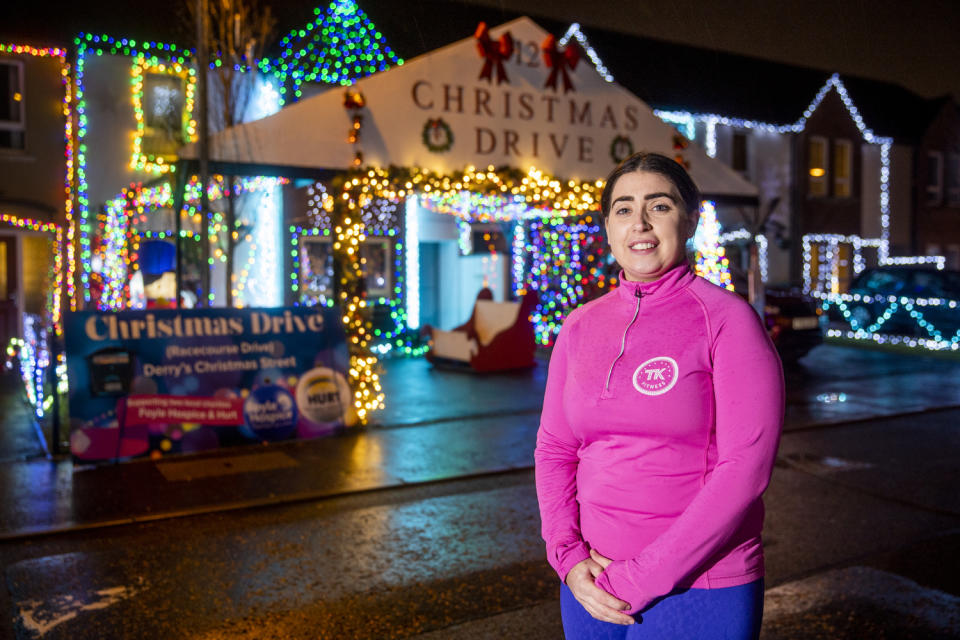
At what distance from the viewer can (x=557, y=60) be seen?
35.1 ft

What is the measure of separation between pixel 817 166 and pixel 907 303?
9491 mm

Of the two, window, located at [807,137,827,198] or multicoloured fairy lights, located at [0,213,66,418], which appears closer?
multicoloured fairy lights, located at [0,213,66,418]

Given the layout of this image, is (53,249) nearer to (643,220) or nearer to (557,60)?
(557,60)

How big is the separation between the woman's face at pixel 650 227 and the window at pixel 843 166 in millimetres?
28167

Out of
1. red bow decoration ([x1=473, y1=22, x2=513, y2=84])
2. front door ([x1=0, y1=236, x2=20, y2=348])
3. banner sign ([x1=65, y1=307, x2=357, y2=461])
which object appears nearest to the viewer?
banner sign ([x1=65, y1=307, x2=357, y2=461])

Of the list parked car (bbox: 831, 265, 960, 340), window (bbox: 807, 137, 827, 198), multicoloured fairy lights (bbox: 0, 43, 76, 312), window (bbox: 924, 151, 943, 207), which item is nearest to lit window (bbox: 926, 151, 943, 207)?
window (bbox: 924, 151, 943, 207)

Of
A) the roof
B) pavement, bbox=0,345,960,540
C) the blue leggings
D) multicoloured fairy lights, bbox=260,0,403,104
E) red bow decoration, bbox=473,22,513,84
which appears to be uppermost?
multicoloured fairy lights, bbox=260,0,403,104

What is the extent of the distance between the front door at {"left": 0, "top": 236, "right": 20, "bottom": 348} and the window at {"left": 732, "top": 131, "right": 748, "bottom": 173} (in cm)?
2019

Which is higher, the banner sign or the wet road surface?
the banner sign

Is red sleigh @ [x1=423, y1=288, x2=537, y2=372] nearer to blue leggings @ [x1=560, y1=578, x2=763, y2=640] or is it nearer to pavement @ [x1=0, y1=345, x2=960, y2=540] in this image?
pavement @ [x1=0, y1=345, x2=960, y2=540]

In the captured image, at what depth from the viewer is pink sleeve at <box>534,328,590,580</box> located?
2.08 m

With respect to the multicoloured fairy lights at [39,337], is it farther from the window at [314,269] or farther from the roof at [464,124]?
the window at [314,269]

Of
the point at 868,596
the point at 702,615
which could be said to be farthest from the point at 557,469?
the point at 868,596

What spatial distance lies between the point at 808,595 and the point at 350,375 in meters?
5.88
